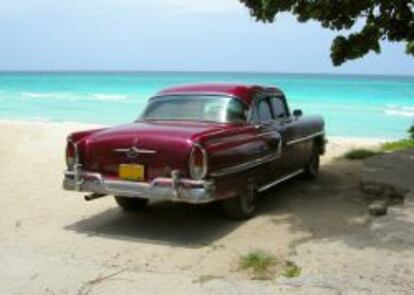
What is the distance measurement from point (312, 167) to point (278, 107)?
5.45ft

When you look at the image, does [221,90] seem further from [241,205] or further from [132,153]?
[132,153]

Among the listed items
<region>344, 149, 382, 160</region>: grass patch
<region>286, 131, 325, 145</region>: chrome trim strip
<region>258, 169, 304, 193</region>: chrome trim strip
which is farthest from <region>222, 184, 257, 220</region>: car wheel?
<region>344, 149, 382, 160</region>: grass patch

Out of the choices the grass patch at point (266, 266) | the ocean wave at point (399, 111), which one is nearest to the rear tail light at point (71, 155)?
the grass patch at point (266, 266)

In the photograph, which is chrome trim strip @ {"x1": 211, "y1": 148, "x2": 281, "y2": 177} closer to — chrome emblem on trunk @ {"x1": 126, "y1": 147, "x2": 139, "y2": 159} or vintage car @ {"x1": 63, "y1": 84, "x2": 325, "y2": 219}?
vintage car @ {"x1": 63, "y1": 84, "x2": 325, "y2": 219}

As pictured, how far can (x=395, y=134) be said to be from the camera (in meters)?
28.8

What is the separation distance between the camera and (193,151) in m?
7.96

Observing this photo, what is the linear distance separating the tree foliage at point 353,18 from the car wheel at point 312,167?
1.73 m

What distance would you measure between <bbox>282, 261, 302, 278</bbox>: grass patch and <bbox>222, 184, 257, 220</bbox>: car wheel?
6.28 ft

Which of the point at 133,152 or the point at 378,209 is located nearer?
the point at 133,152

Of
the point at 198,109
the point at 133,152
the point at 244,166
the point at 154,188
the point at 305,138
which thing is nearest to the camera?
the point at 154,188

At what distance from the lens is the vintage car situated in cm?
802

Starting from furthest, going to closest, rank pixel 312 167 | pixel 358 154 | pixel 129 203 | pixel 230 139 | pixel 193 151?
pixel 358 154
pixel 312 167
pixel 129 203
pixel 230 139
pixel 193 151

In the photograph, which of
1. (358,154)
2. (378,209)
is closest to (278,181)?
(378,209)

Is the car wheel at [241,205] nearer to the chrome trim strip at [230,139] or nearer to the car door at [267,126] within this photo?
the car door at [267,126]
